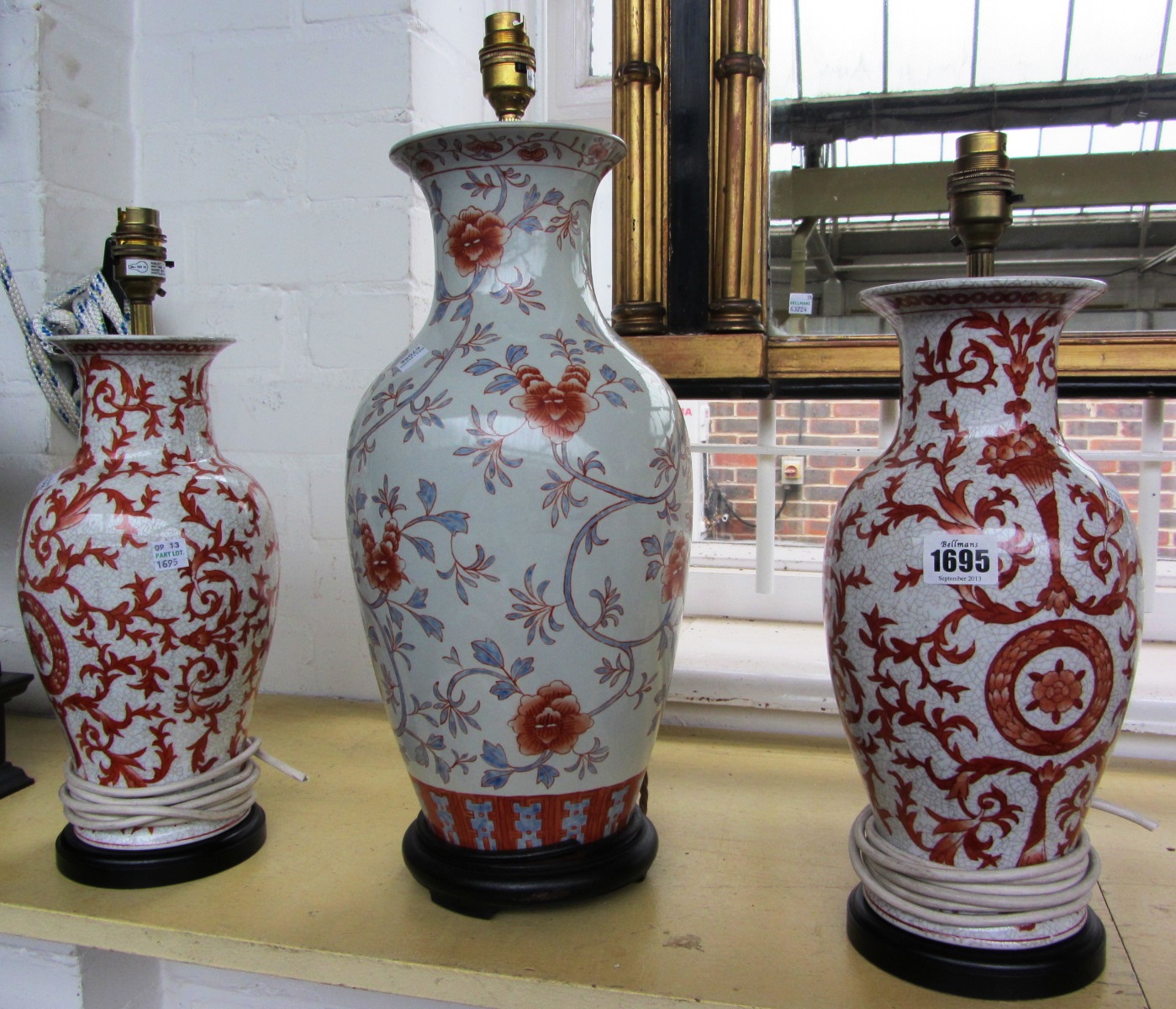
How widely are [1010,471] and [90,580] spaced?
23.9 inches

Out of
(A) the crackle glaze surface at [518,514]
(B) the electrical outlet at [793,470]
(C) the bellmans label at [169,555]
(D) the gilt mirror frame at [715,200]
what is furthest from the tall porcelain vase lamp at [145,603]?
(B) the electrical outlet at [793,470]

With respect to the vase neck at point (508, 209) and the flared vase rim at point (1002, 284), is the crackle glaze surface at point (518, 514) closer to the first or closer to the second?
the vase neck at point (508, 209)

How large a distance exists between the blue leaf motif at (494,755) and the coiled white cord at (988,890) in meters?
0.24

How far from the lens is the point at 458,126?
2.24 feet

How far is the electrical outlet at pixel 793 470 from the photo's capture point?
1.30m

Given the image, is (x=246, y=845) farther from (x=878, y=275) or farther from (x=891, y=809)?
(x=878, y=275)

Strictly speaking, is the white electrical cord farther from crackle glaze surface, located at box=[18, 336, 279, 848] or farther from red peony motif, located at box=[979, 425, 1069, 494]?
red peony motif, located at box=[979, 425, 1069, 494]

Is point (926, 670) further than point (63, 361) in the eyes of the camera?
No

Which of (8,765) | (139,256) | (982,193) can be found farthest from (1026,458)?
(8,765)

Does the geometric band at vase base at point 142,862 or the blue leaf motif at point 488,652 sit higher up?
the blue leaf motif at point 488,652

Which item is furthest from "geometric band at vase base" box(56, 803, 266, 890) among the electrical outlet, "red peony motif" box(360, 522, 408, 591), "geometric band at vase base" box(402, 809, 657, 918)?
the electrical outlet

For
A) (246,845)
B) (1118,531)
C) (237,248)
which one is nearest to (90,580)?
(246,845)

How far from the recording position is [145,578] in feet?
2.46

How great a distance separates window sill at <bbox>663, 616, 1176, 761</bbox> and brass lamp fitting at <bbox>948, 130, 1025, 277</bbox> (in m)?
0.55
